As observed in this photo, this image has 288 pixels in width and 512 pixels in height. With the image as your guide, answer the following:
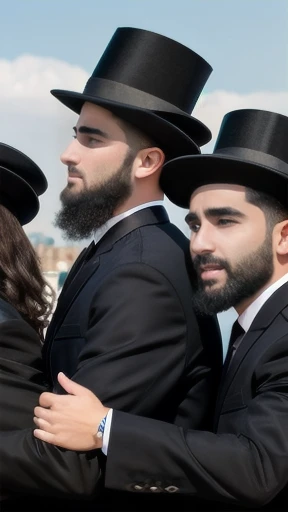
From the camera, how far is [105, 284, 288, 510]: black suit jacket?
2.89 meters

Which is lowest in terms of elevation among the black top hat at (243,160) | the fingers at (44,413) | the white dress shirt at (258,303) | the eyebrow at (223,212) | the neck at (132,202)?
the fingers at (44,413)

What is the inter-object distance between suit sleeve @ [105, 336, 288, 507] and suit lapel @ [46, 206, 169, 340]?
2.40 feet

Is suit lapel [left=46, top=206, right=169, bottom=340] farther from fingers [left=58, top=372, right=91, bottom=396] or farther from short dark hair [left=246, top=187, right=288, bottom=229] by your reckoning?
fingers [left=58, top=372, right=91, bottom=396]

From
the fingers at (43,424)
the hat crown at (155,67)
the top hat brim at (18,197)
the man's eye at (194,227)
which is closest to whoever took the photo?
the fingers at (43,424)

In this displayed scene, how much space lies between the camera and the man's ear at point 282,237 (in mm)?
3354

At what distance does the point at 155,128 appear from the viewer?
3705 mm

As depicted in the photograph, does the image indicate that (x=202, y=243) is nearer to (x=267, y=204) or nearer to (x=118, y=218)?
(x=267, y=204)

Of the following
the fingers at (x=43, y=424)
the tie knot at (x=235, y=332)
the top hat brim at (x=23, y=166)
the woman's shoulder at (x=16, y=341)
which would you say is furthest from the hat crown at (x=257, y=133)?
the fingers at (x=43, y=424)

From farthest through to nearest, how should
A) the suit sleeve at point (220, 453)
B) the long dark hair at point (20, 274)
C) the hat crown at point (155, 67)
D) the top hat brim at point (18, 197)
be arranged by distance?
1. the top hat brim at point (18, 197)
2. the long dark hair at point (20, 274)
3. the hat crown at point (155, 67)
4. the suit sleeve at point (220, 453)

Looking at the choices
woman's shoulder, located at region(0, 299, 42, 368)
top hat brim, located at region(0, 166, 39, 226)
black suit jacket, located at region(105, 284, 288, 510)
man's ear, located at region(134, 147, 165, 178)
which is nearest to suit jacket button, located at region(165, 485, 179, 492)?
black suit jacket, located at region(105, 284, 288, 510)

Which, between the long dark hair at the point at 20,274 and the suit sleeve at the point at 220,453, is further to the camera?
the long dark hair at the point at 20,274

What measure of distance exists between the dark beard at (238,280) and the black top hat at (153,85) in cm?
66

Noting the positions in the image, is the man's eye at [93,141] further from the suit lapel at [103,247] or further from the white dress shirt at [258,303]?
the white dress shirt at [258,303]

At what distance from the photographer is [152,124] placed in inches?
145
